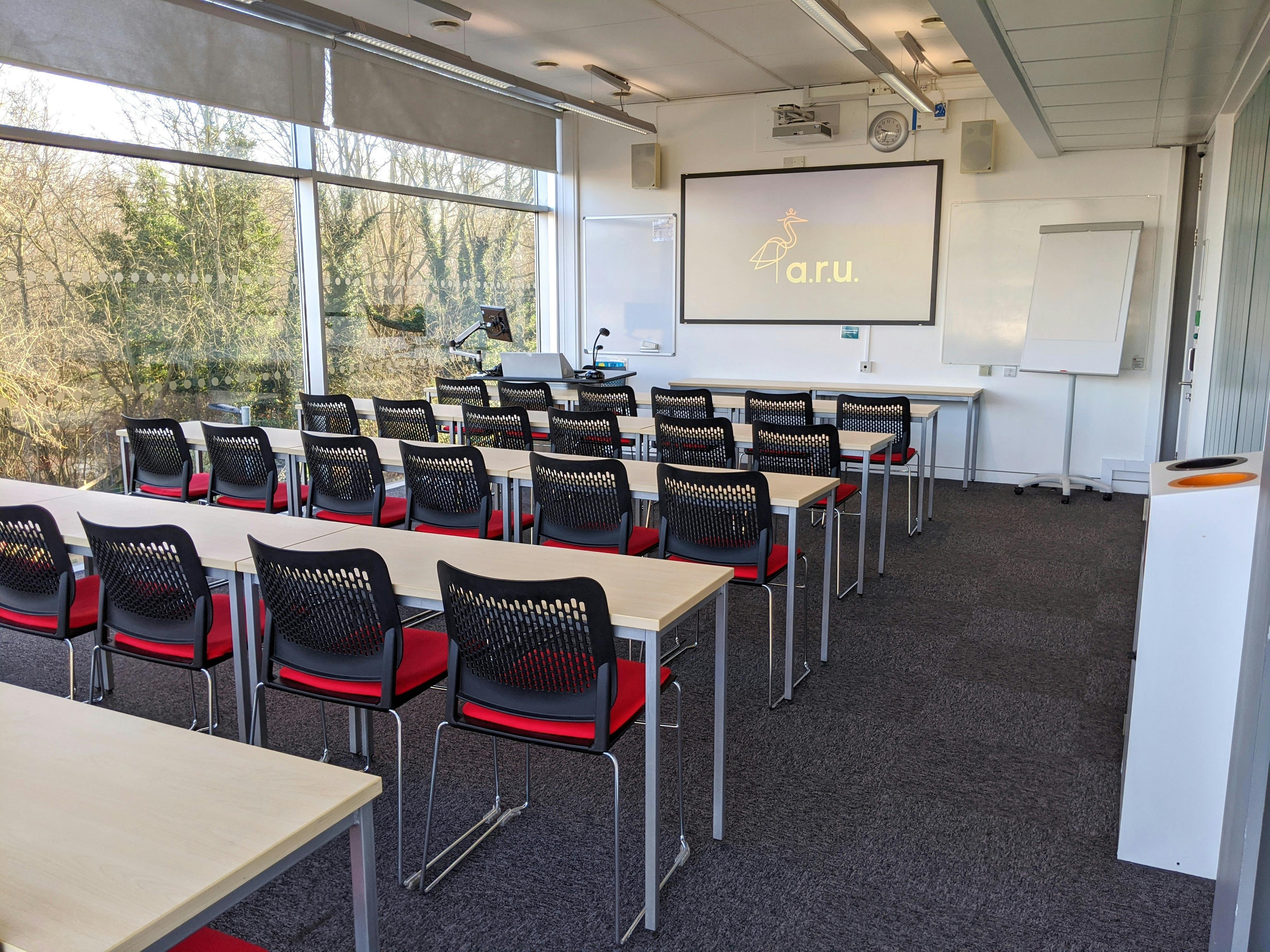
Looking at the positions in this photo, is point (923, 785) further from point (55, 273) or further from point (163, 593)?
point (55, 273)

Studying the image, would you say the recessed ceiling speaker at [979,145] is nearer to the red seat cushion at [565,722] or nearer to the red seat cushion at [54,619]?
the red seat cushion at [565,722]

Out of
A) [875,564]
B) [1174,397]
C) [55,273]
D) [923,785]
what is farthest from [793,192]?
[923,785]

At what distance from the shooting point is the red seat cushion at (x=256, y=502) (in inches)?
180

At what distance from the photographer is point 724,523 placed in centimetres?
350

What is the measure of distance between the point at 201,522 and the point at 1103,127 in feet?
19.6

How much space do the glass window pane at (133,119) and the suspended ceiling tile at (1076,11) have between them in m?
4.54

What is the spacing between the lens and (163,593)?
2.65 m

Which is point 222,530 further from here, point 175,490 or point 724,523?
point 175,490

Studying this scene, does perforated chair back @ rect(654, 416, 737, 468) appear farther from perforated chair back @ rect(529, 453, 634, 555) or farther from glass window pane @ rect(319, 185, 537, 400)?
glass window pane @ rect(319, 185, 537, 400)

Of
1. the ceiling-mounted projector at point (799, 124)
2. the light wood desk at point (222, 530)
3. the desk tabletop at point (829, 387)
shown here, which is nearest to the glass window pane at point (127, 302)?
the light wood desk at point (222, 530)

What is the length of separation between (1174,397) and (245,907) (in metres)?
7.46

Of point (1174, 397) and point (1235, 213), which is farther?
point (1174, 397)

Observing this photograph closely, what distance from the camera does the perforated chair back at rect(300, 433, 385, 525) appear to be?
416 centimetres

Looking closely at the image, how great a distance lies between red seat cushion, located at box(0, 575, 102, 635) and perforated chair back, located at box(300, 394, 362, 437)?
2.38 metres
